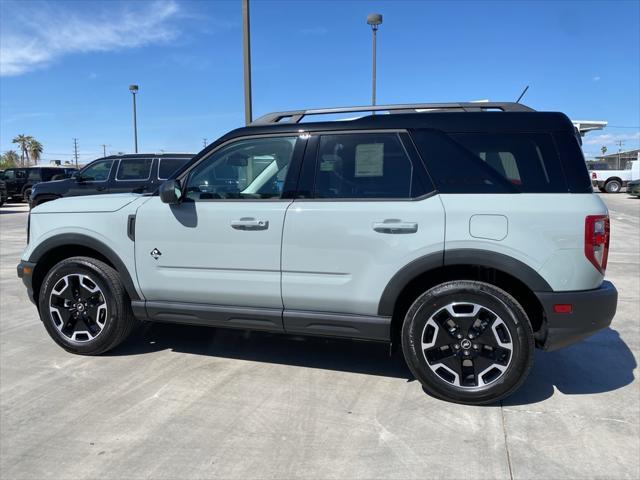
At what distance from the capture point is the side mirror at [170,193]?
3695 millimetres

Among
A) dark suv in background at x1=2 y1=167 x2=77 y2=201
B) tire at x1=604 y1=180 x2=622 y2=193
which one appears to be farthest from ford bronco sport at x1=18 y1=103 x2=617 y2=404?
tire at x1=604 y1=180 x2=622 y2=193

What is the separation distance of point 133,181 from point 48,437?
9.75m

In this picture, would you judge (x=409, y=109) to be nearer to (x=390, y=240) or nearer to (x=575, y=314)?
(x=390, y=240)

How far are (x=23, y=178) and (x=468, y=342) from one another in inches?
1018

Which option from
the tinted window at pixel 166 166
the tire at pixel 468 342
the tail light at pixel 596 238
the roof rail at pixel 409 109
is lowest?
the tire at pixel 468 342

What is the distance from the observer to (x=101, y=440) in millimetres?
2877

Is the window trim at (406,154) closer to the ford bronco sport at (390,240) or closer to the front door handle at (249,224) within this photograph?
the ford bronco sport at (390,240)

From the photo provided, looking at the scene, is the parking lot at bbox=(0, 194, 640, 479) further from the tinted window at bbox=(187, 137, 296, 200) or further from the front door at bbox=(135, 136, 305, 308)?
the tinted window at bbox=(187, 137, 296, 200)

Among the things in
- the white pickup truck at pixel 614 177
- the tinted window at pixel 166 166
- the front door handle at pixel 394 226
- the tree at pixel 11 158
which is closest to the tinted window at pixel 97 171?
the tinted window at pixel 166 166

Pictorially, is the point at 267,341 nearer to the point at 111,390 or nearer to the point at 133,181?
the point at 111,390

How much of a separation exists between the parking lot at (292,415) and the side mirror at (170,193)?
1322 millimetres

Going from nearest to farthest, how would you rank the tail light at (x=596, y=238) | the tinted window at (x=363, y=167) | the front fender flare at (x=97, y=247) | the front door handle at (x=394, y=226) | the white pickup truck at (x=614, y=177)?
the tail light at (x=596, y=238) → the front door handle at (x=394, y=226) → the tinted window at (x=363, y=167) → the front fender flare at (x=97, y=247) → the white pickup truck at (x=614, y=177)

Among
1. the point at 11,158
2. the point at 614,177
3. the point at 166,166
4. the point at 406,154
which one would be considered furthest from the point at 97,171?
the point at 11,158

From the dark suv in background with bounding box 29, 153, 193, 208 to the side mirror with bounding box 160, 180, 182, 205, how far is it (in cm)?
802
